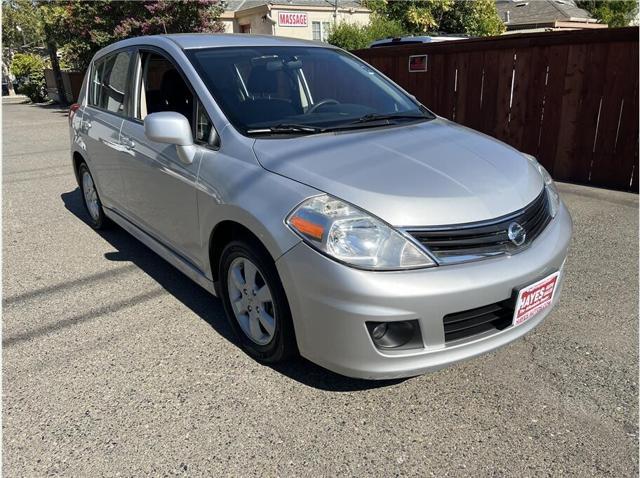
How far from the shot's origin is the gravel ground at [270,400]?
2.15 m

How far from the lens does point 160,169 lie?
323 centimetres

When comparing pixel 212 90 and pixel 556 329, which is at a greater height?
pixel 212 90

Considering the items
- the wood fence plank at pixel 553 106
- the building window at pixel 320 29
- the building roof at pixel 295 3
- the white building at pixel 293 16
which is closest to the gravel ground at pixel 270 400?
the wood fence plank at pixel 553 106

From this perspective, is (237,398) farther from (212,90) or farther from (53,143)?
(53,143)

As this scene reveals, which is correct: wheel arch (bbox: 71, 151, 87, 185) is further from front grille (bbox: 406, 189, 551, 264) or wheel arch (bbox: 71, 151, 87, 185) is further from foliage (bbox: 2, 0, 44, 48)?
foliage (bbox: 2, 0, 44, 48)

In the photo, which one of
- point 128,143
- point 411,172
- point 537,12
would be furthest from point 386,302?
point 537,12

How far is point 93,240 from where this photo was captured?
4.86m

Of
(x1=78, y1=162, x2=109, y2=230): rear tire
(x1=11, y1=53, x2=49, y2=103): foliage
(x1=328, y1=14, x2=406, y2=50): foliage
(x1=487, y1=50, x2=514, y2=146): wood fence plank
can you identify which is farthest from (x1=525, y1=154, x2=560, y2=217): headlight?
(x1=11, y1=53, x2=49, y2=103): foliage

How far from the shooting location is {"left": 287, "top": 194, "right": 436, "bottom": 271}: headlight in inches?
83.7

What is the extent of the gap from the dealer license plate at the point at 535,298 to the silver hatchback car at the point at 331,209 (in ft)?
0.03

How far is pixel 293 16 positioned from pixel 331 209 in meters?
27.1

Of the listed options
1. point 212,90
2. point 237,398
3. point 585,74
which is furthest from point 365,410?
point 585,74

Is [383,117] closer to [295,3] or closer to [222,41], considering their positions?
[222,41]

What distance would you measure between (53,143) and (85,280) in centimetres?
883
